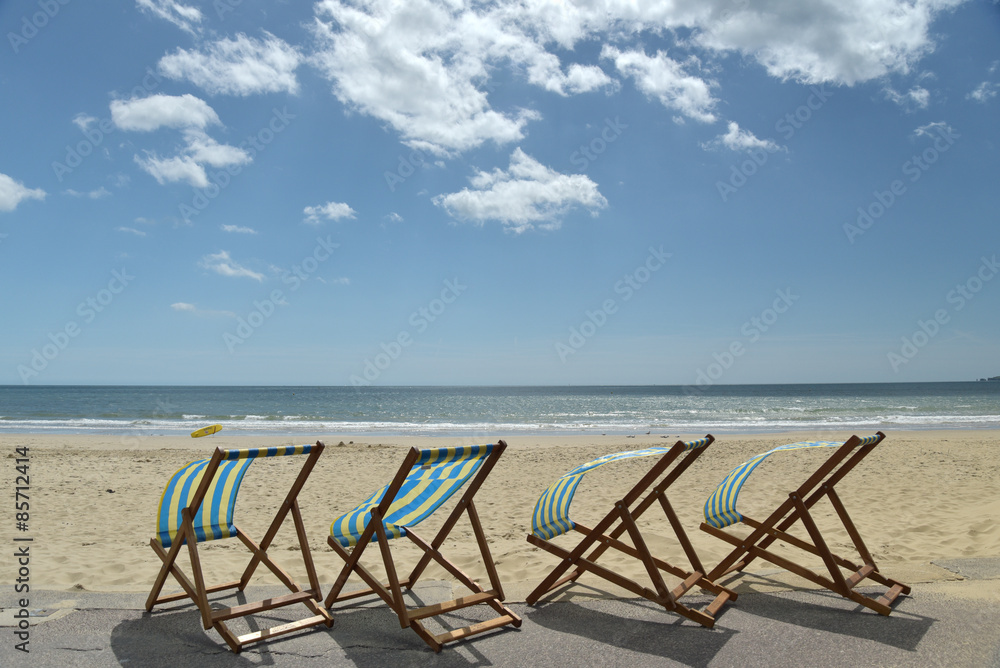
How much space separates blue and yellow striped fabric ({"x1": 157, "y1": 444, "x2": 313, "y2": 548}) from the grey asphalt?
0.47 meters

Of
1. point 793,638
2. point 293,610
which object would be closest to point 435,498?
point 293,610

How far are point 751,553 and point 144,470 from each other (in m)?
9.72

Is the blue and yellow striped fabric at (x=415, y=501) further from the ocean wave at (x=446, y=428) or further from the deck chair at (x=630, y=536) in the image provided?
the ocean wave at (x=446, y=428)

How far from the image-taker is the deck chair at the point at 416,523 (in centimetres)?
327

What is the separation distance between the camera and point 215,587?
4.04 metres

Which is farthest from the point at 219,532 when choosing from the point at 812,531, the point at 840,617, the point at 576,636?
the point at 840,617

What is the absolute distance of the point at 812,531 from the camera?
3729 mm

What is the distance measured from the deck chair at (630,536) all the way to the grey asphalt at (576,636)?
106 mm

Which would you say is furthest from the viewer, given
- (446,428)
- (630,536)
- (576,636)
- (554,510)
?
(446,428)

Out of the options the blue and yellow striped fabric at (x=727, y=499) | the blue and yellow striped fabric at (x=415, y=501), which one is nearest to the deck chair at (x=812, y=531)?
the blue and yellow striped fabric at (x=727, y=499)

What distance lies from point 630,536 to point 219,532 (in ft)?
8.37

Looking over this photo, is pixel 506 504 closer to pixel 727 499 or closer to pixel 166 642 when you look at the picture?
pixel 727 499

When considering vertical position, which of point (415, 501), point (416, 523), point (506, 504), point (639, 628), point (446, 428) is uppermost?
point (415, 501)

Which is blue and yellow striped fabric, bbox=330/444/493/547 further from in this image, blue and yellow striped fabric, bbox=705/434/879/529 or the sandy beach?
blue and yellow striped fabric, bbox=705/434/879/529
